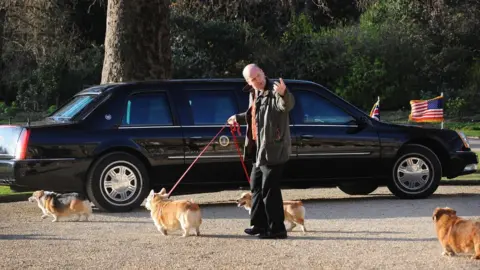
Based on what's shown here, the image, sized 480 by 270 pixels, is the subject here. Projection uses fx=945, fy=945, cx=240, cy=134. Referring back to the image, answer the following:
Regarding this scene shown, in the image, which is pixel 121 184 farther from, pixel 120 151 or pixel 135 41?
pixel 135 41

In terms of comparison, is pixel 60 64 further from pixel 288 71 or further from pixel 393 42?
pixel 393 42

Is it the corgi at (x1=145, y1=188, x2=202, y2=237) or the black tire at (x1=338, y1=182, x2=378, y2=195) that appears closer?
the corgi at (x1=145, y1=188, x2=202, y2=237)

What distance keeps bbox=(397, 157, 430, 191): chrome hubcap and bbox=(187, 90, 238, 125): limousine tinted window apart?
251cm

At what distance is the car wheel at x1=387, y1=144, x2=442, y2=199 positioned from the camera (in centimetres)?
1273

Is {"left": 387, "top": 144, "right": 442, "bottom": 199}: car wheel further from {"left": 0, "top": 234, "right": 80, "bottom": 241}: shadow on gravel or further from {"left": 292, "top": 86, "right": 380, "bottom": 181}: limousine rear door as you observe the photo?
{"left": 0, "top": 234, "right": 80, "bottom": 241}: shadow on gravel

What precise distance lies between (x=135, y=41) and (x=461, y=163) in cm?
591

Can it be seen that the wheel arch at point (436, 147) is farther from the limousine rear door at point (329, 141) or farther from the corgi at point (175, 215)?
the corgi at point (175, 215)

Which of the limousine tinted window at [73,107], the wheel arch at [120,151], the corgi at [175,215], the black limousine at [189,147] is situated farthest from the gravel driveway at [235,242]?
the limousine tinted window at [73,107]

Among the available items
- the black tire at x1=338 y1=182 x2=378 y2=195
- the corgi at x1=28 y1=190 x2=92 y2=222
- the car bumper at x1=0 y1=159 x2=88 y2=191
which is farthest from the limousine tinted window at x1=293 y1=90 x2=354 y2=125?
the corgi at x1=28 y1=190 x2=92 y2=222

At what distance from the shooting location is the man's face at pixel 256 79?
8.91m

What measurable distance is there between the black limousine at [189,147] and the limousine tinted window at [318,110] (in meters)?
0.01

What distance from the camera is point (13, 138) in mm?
11312

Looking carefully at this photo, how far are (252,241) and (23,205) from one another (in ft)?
16.0

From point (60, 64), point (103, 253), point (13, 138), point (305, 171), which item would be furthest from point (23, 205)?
point (60, 64)
